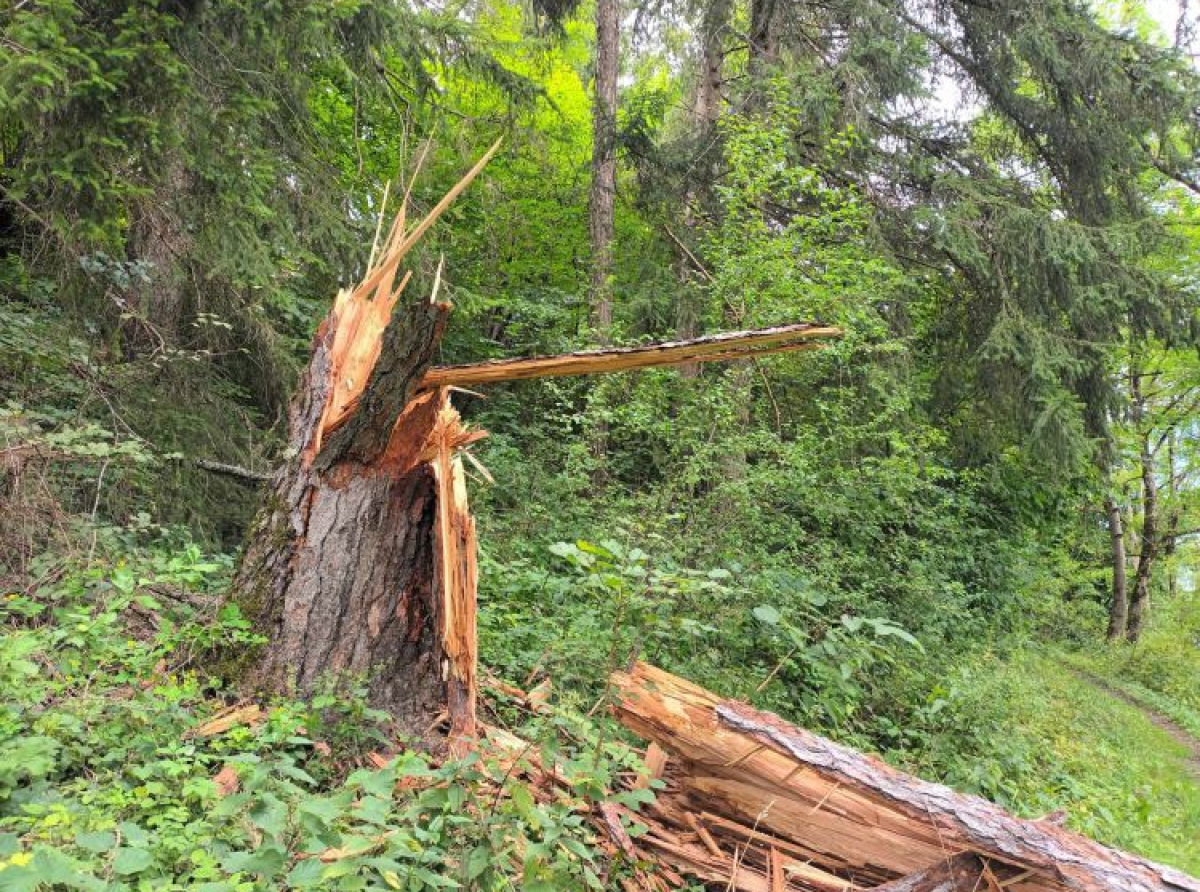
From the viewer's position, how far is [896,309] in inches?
402

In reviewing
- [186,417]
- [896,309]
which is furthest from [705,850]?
[896,309]

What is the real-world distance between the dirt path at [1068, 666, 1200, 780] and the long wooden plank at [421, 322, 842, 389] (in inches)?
381

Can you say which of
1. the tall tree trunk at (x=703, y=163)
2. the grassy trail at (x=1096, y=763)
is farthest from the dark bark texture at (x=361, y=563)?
the tall tree trunk at (x=703, y=163)

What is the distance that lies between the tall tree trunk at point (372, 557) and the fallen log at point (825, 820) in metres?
0.79

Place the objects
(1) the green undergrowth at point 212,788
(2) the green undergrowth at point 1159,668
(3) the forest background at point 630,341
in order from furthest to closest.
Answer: (2) the green undergrowth at point 1159,668, (3) the forest background at point 630,341, (1) the green undergrowth at point 212,788

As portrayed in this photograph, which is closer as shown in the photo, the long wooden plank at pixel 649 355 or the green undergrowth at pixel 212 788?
the green undergrowth at pixel 212 788

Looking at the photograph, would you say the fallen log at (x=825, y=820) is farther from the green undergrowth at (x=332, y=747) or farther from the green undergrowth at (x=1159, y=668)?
the green undergrowth at (x=1159, y=668)

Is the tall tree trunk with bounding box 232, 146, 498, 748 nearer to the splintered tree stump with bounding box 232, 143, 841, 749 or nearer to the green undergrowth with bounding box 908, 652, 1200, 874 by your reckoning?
the splintered tree stump with bounding box 232, 143, 841, 749

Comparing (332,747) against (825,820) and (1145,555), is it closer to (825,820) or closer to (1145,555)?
(825,820)

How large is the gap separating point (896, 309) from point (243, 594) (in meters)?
8.98

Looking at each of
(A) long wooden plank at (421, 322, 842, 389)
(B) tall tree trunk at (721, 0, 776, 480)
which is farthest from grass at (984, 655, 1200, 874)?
(A) long wooden plank at (421, 322, 842, 389)

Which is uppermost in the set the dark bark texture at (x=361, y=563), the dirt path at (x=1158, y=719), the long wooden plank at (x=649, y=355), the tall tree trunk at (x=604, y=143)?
the tall tree trunk at (x=604, y=143)

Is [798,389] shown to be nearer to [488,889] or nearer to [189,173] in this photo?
[189,173]

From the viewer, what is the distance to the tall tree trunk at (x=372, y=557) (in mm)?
3090
